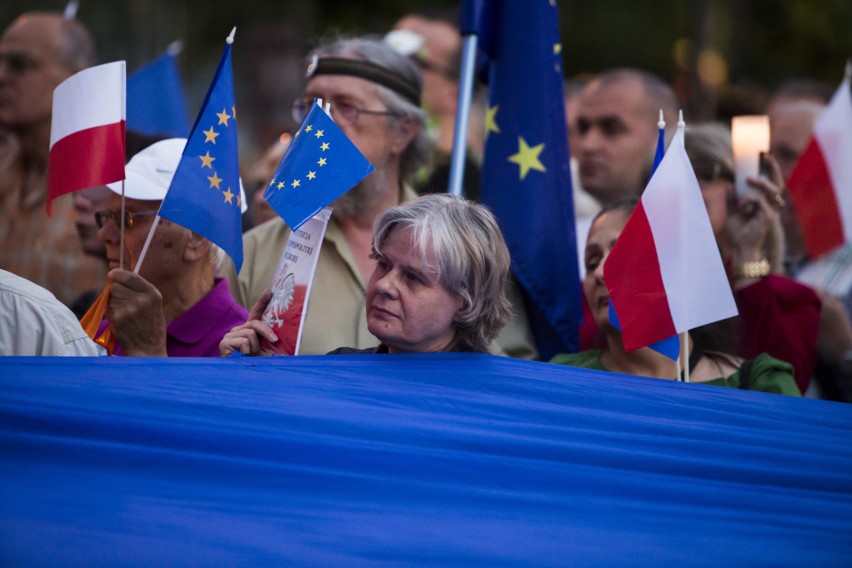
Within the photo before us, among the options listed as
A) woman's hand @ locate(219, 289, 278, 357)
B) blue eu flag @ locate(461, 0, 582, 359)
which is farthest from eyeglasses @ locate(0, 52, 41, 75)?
woman's hand @ locate(219, 289, 278, 357)

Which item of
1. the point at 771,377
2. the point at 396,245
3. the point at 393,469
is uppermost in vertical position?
the point at 396,245

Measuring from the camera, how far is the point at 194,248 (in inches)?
164

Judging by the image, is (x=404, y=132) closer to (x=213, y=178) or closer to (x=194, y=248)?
(x=194, y=248)

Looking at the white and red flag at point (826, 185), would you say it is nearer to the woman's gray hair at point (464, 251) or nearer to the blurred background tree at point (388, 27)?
the woman's gray hair at point (464, 251)

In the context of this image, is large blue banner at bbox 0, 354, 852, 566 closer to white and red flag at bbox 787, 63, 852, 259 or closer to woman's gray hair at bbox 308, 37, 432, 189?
woman's gray hair at bbox 308, 37, 432, 189

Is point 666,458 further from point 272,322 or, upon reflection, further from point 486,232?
point 272,322

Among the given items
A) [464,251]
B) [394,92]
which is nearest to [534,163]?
[394,92]

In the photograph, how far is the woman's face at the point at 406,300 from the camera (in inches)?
136

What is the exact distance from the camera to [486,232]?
140 inches

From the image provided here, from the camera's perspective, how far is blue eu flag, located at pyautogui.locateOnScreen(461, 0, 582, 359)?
4996mm

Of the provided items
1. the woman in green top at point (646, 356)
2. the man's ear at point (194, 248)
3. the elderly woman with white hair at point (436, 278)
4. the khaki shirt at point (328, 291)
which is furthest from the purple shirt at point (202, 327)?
the woman in green top at point (646, 356)

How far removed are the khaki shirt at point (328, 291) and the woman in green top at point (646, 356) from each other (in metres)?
0.39

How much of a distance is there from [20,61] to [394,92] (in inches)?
87.7

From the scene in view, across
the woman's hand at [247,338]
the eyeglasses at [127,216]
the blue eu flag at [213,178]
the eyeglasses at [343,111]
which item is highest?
the eyeglasses at [343,111]
